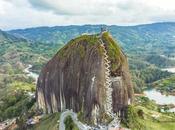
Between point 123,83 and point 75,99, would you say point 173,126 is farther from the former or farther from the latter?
point 75,99

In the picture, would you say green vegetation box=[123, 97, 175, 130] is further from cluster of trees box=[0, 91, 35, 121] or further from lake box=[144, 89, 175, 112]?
lake box=[144, 89, 175, 112]

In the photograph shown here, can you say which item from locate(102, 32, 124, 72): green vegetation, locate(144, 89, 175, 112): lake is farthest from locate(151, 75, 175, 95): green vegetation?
locate(102, 32, 124, 72): green vegetation

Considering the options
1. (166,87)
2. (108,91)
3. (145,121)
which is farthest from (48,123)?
(166,87)

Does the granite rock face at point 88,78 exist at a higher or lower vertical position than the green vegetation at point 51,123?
higher

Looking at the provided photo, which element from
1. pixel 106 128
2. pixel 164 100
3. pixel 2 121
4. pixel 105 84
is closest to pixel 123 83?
pixel 105 84

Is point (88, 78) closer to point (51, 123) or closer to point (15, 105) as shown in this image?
point (51, 123)

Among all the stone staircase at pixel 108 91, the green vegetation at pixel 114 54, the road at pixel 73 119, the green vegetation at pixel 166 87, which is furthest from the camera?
the green vegetation at pixel 166 87

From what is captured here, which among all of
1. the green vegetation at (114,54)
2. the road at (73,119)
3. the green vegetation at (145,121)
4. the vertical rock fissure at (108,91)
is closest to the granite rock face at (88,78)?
the green vegetation at (114,54)

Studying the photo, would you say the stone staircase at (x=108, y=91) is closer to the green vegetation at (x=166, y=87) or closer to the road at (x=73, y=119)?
the road at (x=73, y=119)

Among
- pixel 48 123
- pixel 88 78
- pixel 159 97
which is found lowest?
pixel 159 97
